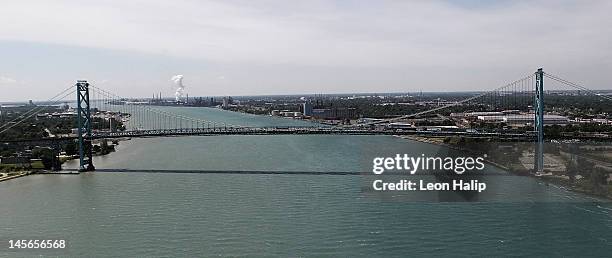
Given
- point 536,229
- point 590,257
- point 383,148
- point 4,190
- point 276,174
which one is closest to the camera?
point 590,257

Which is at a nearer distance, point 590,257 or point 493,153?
point 590,257

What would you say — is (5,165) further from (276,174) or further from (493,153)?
(493,153)

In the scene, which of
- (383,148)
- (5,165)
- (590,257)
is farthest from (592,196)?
(5,165)

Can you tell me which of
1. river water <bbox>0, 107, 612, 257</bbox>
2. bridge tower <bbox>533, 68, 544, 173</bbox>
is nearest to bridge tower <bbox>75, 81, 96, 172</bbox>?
river water <bbox>0, 107, 612, 257</bbox>

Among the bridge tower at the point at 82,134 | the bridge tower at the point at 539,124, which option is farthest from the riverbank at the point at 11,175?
the bridge tower at the point at 539,124

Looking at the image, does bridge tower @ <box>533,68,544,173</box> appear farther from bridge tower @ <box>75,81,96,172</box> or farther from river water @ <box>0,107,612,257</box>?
bridge tower @ <box>75,81,96,172</box>

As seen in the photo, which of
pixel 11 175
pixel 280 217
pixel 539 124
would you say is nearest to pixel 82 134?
pixel 11 175
